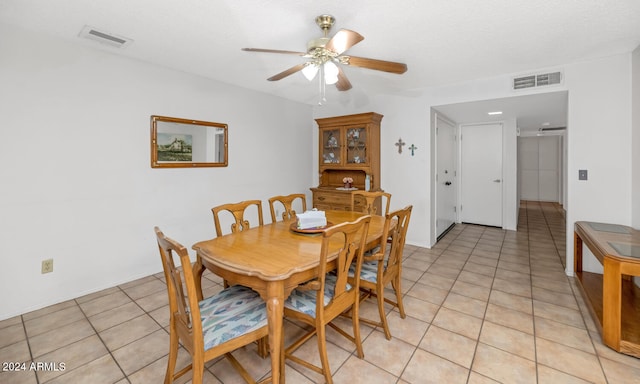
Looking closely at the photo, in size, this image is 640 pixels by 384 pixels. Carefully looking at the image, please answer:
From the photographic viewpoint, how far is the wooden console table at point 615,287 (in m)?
1.81

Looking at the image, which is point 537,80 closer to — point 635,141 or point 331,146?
point 635,141

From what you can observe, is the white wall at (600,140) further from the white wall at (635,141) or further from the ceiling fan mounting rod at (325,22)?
the ceiling fan mounting rod at (325,22)

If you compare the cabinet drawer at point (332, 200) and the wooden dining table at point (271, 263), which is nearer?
the wooden dining table at point (271, 263)

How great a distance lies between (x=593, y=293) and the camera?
2.40 metres

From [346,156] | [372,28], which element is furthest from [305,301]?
[346,156]

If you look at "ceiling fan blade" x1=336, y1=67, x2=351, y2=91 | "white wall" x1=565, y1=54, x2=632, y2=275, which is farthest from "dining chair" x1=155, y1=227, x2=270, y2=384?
"white wall" x1=565, y1=54, x2=632, y2=275

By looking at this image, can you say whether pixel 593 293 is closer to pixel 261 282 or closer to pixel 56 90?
pixel 261 282

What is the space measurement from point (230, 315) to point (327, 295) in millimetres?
567

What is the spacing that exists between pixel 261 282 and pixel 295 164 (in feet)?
11.5

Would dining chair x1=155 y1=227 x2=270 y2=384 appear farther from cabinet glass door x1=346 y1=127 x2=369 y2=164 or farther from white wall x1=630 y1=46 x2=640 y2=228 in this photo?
white wall x1=630 y1=46 x2=640 y2=228

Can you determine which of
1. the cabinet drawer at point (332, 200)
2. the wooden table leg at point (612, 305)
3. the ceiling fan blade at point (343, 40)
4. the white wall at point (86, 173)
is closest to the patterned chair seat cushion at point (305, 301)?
the ceiling fan blade at point (343, 40)

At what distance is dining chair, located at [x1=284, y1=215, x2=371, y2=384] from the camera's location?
1.51 metres

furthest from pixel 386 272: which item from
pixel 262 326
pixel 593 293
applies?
pixel 593 293

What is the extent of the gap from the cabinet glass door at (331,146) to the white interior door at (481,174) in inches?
105
